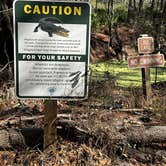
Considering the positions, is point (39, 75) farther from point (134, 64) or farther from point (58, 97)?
point (134, 64)

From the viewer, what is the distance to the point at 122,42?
1675 cm

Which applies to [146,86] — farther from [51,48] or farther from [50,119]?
[51,48]

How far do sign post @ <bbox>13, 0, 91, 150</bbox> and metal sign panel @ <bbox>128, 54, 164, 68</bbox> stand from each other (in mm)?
3135

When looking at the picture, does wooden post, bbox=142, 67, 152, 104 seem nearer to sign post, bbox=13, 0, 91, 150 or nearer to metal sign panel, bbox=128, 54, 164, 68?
metal sign panel, bbox=128, 54, 164, 68

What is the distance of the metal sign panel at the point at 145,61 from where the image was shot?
5957mm

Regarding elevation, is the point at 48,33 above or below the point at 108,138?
above

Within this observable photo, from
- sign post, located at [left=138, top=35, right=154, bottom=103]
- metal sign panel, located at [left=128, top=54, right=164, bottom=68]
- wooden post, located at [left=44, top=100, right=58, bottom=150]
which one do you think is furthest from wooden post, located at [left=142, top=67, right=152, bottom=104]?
wooden post, located at [left=44, top=100, right=58, bottom=150]

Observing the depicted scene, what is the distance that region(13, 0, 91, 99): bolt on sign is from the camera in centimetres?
272

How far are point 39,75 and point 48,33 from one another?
335 millimetres

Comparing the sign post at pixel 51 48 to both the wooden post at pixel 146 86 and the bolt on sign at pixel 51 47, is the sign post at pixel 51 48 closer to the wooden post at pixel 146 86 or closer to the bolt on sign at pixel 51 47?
the bolt on sign at pixel 51 47

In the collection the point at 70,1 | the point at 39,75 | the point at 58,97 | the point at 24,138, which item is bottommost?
the point at 24,138

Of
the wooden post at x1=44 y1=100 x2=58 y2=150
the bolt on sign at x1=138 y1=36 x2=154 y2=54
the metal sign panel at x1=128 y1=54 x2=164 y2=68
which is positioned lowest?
the wooden post at x1=44 y1=100 x2=58 y2=150

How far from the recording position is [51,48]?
278 cm

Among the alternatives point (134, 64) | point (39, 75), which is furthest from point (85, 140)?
point (134, 64)
